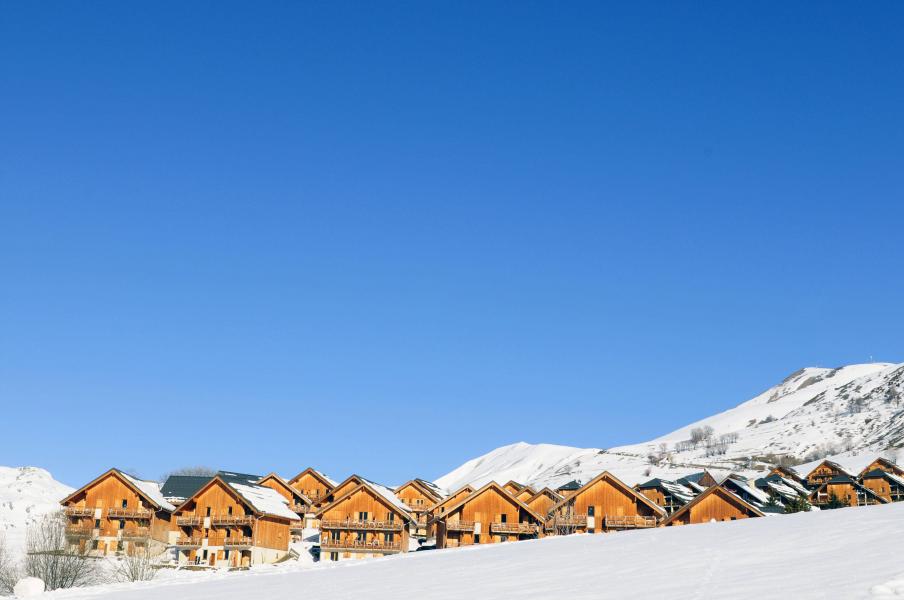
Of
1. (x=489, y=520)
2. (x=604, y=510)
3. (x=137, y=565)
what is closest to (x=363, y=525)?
(x=489, y=520)

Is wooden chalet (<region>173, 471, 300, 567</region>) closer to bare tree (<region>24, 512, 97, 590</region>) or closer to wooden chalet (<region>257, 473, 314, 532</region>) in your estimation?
bare tree (<region>24, 512, 97, 590</region>)

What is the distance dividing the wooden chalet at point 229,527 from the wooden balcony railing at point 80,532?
727 cm

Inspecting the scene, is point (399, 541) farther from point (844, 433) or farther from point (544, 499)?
point (844, 433)

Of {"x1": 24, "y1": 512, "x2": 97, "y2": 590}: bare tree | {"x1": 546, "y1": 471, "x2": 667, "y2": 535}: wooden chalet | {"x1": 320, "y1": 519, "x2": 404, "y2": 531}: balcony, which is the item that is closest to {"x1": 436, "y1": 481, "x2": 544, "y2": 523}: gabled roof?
{"x1": 546, "y1": 471, "x2": 667, "y2": 535}: wooden chalet

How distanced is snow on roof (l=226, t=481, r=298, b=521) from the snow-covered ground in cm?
4067

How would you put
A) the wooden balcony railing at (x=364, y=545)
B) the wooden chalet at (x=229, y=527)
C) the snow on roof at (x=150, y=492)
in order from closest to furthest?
1. the wooden chalet at (x=229, y=527)
2. the wooden balcony railing at (x=364, y=545)
3. the snow on roof at (x=150, y=492)

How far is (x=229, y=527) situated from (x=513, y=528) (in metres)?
24.2

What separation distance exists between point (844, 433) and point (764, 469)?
42020mm

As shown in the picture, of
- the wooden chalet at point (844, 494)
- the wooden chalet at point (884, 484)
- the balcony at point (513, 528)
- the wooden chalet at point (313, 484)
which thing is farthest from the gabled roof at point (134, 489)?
the wooden chalet at point (884, 484)

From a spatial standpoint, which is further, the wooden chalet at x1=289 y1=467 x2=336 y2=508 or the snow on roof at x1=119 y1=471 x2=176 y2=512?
the wooden chalet at x1=289 y1=467 x2=336 y2=508

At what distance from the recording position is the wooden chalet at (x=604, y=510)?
79750 mm

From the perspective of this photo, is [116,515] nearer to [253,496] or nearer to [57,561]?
Result: [253,496]

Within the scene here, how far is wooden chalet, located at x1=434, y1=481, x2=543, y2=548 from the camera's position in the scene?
258ft

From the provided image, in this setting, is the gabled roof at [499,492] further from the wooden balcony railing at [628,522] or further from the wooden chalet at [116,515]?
the wooden chalet at [116,515]
